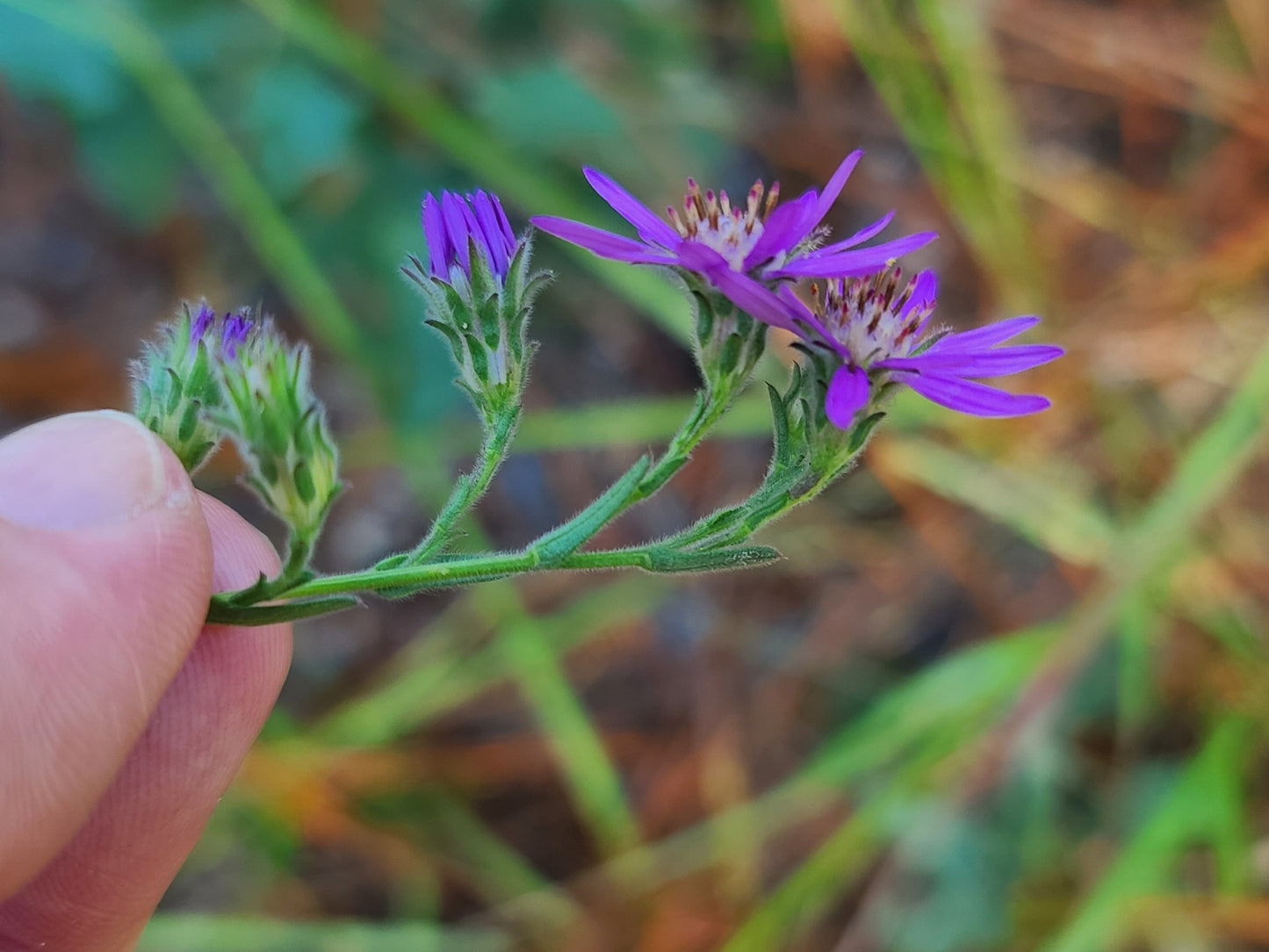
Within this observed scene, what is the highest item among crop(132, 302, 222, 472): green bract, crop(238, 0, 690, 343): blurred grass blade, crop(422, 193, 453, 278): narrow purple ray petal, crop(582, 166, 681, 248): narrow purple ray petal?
crop(238, 0, 690, 343): blurred grass blade

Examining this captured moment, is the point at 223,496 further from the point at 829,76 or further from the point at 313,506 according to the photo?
the point at 829,76

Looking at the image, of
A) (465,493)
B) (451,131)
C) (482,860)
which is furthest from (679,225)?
(482,860)

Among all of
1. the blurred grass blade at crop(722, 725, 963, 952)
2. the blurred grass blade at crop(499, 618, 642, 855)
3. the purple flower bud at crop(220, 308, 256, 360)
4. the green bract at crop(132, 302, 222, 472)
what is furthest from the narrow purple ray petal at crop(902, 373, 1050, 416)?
the blurred grass blade at crop(499, 618, 642, 855)

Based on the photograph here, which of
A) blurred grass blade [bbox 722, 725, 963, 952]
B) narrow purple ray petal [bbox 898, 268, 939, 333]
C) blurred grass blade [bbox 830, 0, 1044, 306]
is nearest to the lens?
narrow purple ray petal [bbox 898, 268, 939, 333]

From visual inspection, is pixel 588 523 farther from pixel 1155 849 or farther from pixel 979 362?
pixel 1155 849

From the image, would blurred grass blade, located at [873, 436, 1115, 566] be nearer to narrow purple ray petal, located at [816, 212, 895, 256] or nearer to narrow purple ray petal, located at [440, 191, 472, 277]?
narrow purple ray petal, located at [816, 212, 895, 256]
